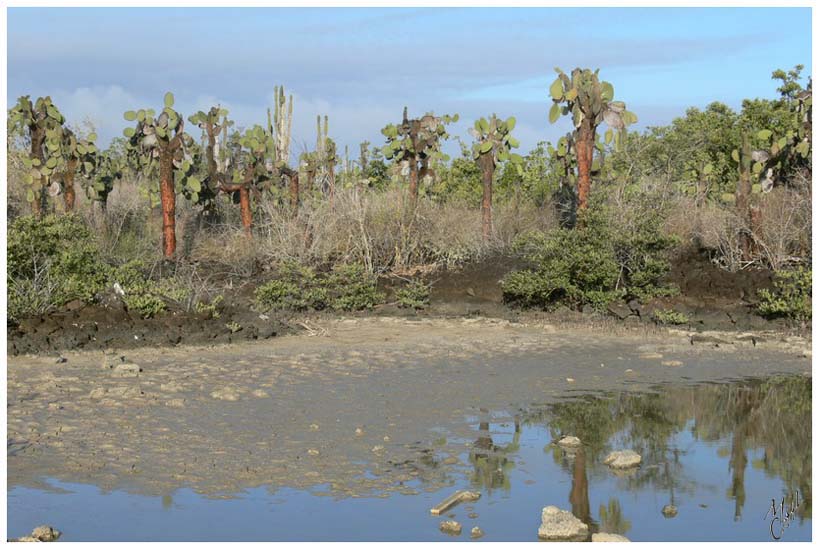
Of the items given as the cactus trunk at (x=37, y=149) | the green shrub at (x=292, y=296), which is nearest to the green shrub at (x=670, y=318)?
the green shrub at (x=292, y=296)

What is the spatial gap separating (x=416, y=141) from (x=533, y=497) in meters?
17.3

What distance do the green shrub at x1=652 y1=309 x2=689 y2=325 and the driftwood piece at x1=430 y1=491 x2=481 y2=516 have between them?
9.12m

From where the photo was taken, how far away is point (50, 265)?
577 inches

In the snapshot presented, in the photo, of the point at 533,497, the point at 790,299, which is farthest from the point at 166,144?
the point at 533,497

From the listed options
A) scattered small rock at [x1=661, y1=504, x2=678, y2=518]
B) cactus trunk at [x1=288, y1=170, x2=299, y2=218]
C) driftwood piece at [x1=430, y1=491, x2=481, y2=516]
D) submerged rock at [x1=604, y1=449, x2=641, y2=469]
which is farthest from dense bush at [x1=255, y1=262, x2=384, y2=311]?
scattered small rock at [x1=661, y1=504, x2=678, y2=518]

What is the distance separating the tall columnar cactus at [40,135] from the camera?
24547 millimetres

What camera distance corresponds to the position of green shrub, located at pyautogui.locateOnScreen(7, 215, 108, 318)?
1411 centimetres

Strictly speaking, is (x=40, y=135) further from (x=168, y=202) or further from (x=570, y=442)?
(x=570, y=442)

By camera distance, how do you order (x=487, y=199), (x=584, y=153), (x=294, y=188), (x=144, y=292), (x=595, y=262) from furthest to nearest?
(x=294, y=188)
(x=487, y=199)
(x=584, y=153)
(x=595, y=262)
(x=144, y=292)

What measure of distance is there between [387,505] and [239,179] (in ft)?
59.4

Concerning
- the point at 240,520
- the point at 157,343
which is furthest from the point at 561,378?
the point at 240,520

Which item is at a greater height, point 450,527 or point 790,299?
point 790,299

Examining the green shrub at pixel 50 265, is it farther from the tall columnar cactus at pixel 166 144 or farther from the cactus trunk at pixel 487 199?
the cactus trunk at pixel 487 199

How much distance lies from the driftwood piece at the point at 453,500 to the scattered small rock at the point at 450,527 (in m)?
0.24
